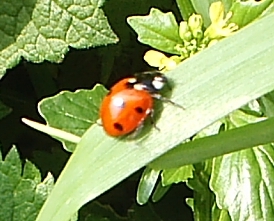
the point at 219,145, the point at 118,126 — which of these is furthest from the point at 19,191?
the point at 219,145

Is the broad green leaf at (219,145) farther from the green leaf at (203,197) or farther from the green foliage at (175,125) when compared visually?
the green leaf at (203,197)

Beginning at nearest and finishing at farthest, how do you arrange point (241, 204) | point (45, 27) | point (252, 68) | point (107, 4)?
point (252, 68) < point (241, 204) < point (45, 27) < point (107, 4)

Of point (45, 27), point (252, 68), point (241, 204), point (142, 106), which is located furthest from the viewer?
point (45, 27)

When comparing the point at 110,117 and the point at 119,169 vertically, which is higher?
the point at 110,117

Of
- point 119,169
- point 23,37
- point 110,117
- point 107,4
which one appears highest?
point 107,4

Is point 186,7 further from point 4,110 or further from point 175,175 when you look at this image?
point 4,110

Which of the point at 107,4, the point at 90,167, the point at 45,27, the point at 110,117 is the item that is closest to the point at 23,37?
the point at 45,27

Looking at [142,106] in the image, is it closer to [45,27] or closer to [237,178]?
[237,178]
